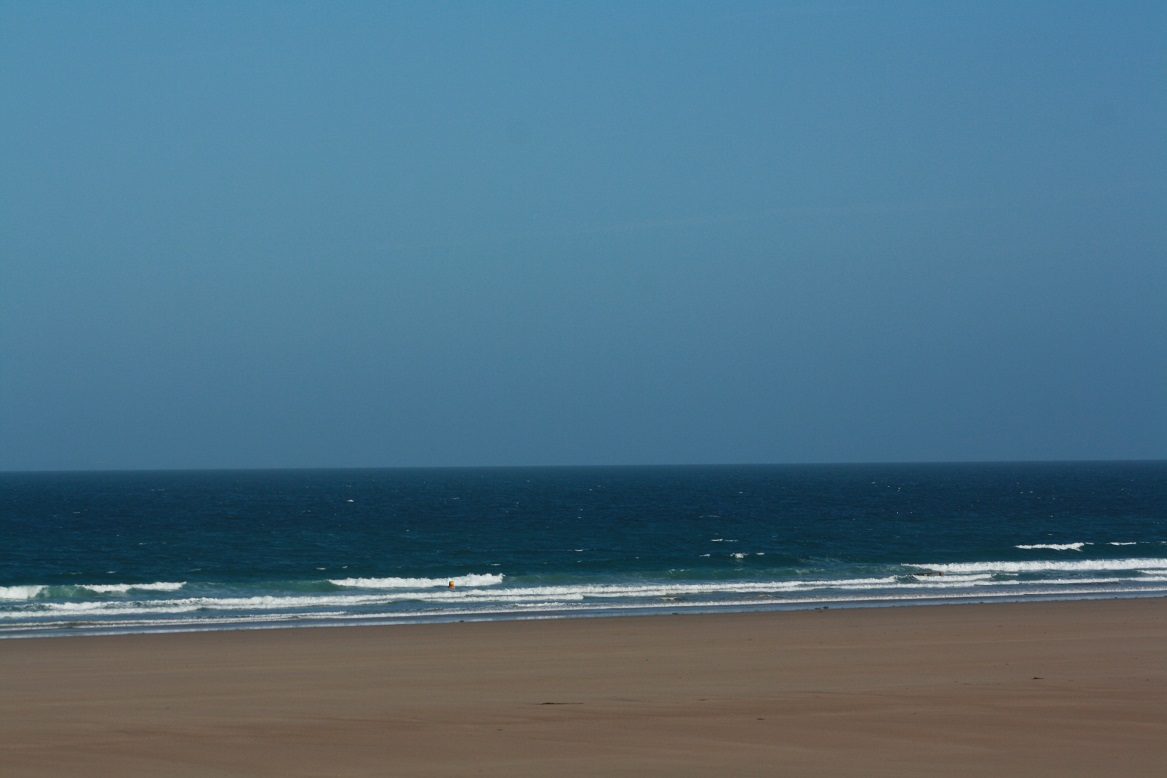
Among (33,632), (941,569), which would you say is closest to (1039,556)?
(941,569)

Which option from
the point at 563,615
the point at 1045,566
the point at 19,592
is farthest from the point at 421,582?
the point at 1045,566

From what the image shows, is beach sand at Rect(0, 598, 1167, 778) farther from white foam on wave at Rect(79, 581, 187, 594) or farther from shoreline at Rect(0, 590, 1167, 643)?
white foam on wave at Rect(79, 581, 187, 594)

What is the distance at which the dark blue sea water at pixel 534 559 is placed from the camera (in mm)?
29594

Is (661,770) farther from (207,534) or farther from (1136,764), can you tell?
(207,534)

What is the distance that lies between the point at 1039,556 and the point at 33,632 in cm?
3643

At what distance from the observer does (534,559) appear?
45.2 meters

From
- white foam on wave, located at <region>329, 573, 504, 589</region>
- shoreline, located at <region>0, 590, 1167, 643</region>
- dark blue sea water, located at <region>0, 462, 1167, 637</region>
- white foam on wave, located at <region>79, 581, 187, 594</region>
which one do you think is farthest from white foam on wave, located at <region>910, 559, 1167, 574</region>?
white foam on wave, located at <region>79, 581, 187, 594</region>

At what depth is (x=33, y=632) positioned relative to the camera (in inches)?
913

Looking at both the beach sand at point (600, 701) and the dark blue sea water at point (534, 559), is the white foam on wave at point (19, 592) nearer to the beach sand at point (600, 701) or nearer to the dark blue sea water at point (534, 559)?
the dark blue sea water at point (534, 559)

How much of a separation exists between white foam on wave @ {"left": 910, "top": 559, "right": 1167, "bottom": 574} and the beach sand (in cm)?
1894

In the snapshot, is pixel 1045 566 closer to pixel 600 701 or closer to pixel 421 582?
pixel 421 582

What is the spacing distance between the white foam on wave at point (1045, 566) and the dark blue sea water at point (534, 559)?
0.16 m

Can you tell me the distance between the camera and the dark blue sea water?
97.1 ft

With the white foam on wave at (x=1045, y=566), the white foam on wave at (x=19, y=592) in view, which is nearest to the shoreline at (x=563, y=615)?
the white foam on wave at (x=1045, y=566)
